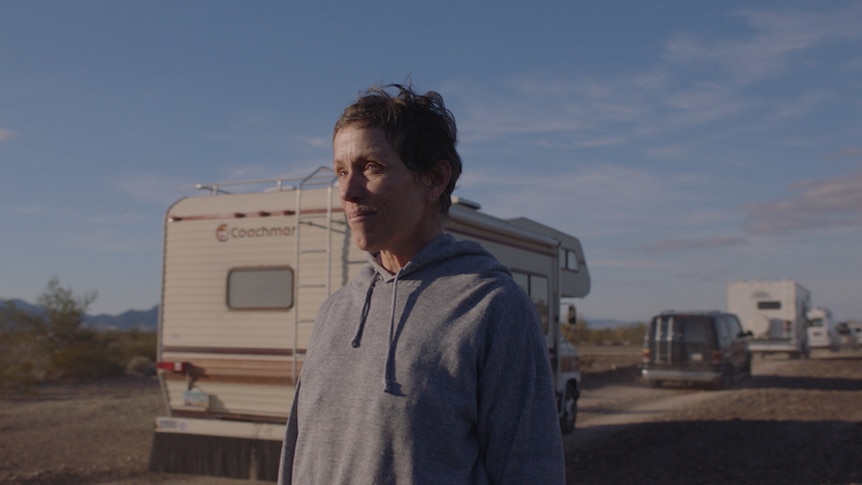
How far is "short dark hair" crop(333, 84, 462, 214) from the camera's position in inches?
83.3

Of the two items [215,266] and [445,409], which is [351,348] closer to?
[445,409]

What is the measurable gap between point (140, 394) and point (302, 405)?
16274mm

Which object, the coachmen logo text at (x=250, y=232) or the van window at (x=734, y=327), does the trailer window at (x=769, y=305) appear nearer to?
the van window at (x=734, y=327)

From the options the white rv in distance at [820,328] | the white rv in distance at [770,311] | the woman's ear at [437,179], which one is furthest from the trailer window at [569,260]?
the white rv in distance at [820,328]

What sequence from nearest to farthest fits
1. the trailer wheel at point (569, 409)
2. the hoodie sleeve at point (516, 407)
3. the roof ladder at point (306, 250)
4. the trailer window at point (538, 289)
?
1. the hoodie sleeve at point (516, 407)
2. the roof ladder at point (306, 250)
3. the trailer window at point (538, 289)
4. the trailer wheel at point (569, 409)

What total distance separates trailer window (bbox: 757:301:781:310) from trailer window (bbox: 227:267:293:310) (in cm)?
2513

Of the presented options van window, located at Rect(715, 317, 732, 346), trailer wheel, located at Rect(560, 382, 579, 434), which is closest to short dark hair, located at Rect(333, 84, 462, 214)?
trailer wheel, located at Rect(560, 382, 579, 434)

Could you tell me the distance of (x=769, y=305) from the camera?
1162 inches

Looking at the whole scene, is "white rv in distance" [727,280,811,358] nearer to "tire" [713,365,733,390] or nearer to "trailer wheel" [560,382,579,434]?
"tire" [713,365,733,390]

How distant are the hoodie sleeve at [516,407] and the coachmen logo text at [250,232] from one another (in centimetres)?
615

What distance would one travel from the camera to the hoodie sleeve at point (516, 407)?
1868mm

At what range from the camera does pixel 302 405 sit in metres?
2.22

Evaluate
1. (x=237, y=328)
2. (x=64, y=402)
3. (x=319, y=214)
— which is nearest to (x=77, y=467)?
(x=237, y=328)

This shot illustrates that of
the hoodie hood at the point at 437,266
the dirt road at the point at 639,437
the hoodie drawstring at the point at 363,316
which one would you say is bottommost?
the dirt road at the point at 639,437
